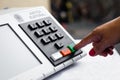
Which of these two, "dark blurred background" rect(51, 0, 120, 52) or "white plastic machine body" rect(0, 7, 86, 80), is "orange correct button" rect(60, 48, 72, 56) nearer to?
"white plastic machine body" rect(0, 7, 86, 80)

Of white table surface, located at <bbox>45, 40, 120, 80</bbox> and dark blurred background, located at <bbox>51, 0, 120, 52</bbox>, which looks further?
dark blurred background, located at <bbox>51, 0, 120, 52</bbox>

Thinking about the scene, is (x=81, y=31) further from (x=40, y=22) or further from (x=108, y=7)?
(x=40, y=22)

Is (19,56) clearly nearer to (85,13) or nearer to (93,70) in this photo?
(93,70)

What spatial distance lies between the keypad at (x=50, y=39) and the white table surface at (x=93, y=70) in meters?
0.02

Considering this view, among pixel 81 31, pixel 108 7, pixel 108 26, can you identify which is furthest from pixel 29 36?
pixel 108 7

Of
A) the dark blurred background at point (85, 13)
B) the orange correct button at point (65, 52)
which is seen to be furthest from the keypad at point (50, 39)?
the dark blurred background at point (85, 13)

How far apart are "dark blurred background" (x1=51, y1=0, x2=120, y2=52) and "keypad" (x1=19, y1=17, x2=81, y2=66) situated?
1634 millimetres

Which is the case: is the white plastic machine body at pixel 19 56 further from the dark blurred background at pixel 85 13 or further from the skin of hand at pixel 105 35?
the dark blurred background at pixel 85 13

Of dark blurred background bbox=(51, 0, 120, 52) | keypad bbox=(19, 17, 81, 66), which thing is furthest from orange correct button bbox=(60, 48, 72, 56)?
dark blurred background bbox=(51, 0, 120, 52)

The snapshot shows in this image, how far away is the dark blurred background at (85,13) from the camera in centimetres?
212

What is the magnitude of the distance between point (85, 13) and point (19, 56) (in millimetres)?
1940

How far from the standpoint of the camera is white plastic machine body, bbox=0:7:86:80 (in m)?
0.34

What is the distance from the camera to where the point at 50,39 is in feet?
1.33

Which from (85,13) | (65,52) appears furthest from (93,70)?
(85,13)
